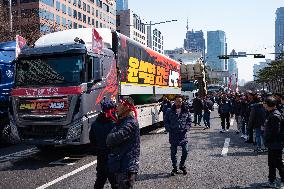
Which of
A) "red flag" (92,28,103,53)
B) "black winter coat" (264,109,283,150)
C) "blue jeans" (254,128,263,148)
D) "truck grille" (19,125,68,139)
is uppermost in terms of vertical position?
"red flag" (92,28,103,53)

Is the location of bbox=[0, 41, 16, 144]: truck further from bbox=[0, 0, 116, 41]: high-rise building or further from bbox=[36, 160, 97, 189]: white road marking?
bbox=[0, 0, 116, 41]: high-rise building

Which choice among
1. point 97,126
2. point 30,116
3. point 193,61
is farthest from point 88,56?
point 193,61

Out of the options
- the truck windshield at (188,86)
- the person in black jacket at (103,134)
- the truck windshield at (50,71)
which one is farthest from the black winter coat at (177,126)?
the truck windshield at (188,86)

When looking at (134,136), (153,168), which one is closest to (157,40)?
(153,168)

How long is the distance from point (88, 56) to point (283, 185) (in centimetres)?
608

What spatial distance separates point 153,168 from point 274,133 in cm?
327

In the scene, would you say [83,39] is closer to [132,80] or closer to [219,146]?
[132,80]

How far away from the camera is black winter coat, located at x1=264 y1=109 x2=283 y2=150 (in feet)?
24.1

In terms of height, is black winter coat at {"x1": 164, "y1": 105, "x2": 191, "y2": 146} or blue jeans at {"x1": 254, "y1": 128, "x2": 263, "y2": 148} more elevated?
black winter coat at {"x1": 164, "y1": 105, "x2": 191, "y2": 146}

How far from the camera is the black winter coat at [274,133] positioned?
7.36 m

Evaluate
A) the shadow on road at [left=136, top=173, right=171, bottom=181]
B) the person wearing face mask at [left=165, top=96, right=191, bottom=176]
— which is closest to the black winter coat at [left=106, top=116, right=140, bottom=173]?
the shadow on road at [left=136, top=173, right=171, bottom=181]

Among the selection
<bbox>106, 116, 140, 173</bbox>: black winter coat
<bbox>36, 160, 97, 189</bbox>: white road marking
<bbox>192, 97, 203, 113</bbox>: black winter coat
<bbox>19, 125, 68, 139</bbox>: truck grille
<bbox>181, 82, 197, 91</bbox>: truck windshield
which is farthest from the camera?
<bbox>181, 82, 197, 91</bbox>: truck windshield

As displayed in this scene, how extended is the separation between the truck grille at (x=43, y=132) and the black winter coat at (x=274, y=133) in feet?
17.7

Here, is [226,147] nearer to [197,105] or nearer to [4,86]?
[197,105]
